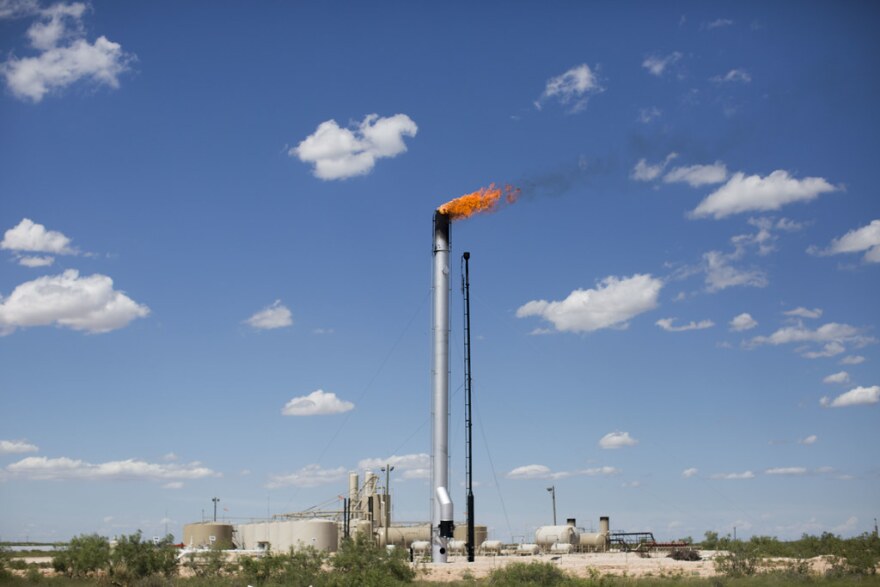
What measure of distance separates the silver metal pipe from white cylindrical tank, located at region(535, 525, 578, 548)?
19.8m

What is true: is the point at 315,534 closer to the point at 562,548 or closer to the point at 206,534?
the point at 206,534

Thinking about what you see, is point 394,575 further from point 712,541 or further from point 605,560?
point 712,541

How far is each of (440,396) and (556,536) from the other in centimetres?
2242

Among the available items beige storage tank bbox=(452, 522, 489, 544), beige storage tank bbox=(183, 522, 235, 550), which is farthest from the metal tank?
beige storage tank bbox=(183, 522, 235, 550)

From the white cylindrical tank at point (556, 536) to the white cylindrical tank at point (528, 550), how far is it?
2.50 feet

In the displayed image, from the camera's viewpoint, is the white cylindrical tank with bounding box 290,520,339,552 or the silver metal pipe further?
the white cylindrical tank with bounding box 290,520,339,552

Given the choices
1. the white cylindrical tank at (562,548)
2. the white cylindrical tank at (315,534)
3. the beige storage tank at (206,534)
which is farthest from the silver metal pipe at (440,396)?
the beige storage tank at (206,534)

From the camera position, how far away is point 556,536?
249ft

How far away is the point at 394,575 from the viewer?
47531 mm

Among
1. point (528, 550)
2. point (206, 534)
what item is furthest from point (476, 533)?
point (206, 534)

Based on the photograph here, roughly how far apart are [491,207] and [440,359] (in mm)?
12473

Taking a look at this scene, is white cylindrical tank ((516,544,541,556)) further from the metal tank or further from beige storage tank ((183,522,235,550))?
beige storage tank ((183,522,235,550))

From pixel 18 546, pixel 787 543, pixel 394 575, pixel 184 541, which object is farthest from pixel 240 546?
pixel 787 543

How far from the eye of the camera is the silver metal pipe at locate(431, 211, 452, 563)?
5891cm
